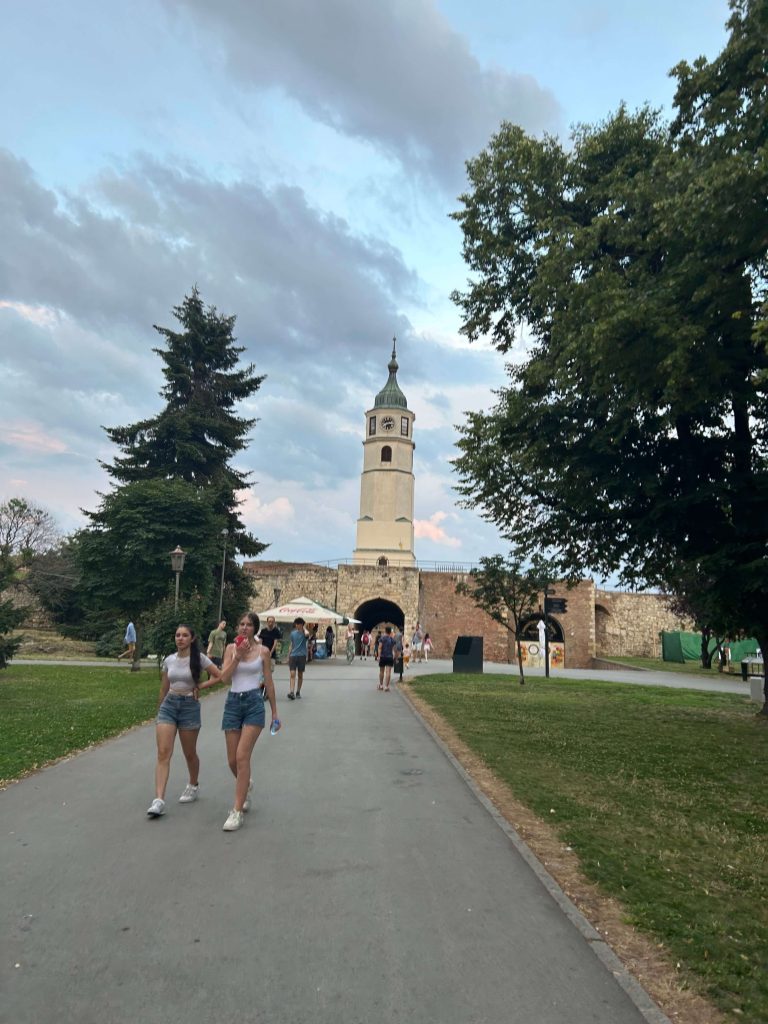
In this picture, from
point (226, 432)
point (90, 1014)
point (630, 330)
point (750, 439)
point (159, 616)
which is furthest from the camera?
point (226, 432)

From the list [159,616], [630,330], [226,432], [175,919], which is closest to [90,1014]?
[175,919]

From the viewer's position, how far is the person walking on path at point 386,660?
18203mm

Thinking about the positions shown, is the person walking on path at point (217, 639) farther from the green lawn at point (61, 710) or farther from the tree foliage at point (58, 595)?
the tree foliage at point (58, 595)

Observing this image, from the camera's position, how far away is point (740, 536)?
12305 mm

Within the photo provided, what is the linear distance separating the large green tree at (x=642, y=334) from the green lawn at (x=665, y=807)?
291cm

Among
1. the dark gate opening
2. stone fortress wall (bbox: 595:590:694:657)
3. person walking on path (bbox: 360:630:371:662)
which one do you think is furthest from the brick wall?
person walking on path (bbox: 360:630:371:662)

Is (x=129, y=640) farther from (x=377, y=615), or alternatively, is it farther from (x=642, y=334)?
(x=377, y=615)

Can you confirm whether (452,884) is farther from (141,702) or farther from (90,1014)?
(141,702)

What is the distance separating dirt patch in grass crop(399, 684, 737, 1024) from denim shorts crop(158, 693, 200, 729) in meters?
3.03

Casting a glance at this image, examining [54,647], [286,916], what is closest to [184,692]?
[286,916]

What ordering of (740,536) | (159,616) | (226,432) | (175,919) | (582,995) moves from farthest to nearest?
(226,432), (159,616), (740,536), (175,919), (582,995)

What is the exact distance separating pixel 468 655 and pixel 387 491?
3290 cm

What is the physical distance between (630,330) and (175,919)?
936 cm

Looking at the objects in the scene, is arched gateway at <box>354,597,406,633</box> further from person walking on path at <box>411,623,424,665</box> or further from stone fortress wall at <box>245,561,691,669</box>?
person walking on path at <box>411,623,424,665</box>
